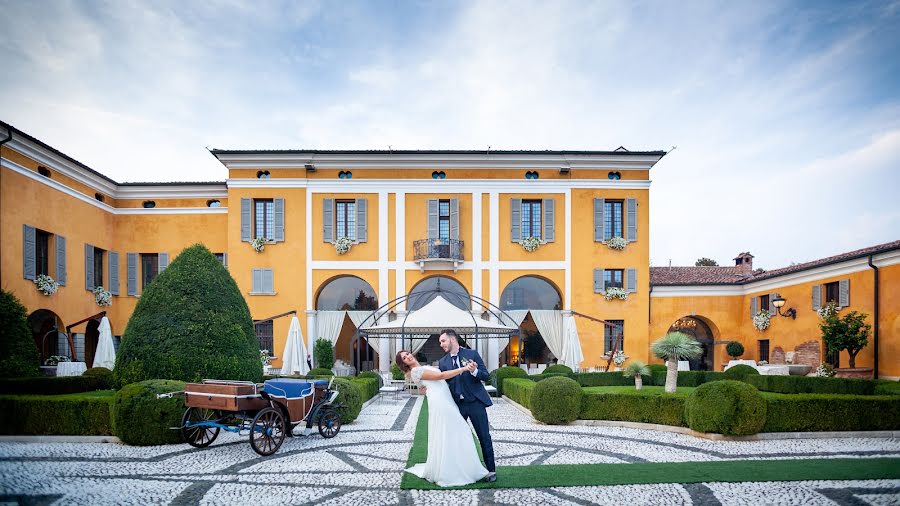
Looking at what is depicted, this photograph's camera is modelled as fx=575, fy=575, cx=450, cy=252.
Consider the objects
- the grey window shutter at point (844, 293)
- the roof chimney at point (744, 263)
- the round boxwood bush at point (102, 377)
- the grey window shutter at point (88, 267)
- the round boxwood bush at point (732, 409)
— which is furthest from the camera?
the roof chimney at point (744, 263)

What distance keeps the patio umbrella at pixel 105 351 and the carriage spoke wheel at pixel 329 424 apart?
34.6ft

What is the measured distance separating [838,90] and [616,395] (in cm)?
745

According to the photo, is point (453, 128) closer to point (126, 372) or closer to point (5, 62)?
point (126, 372)

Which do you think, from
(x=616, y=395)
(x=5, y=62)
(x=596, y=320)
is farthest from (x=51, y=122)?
(x=596, y=320)

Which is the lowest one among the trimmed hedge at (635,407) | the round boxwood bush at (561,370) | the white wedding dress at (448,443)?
the round boxwood bush at (561,370)

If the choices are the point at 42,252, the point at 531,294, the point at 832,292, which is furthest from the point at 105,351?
the point at 832,292

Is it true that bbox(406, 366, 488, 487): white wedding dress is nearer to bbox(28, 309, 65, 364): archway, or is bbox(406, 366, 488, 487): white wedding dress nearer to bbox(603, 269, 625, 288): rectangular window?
bbox(603, 269, 625, 288): rectangular window

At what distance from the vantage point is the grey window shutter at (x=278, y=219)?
22594mm

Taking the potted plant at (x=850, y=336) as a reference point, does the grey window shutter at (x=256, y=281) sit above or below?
above

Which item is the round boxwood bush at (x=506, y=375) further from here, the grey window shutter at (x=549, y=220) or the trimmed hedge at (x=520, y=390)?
the grey window shutter at (x=549, y=220)

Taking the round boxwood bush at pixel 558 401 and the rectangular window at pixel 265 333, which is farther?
the rectangular window at pixel 265 333

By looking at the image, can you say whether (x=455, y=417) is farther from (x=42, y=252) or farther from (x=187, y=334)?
(x=42, y=252)

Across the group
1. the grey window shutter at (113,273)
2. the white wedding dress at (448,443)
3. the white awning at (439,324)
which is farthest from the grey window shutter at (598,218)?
the grey window shutter at (113,273)

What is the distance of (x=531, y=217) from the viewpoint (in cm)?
2331
